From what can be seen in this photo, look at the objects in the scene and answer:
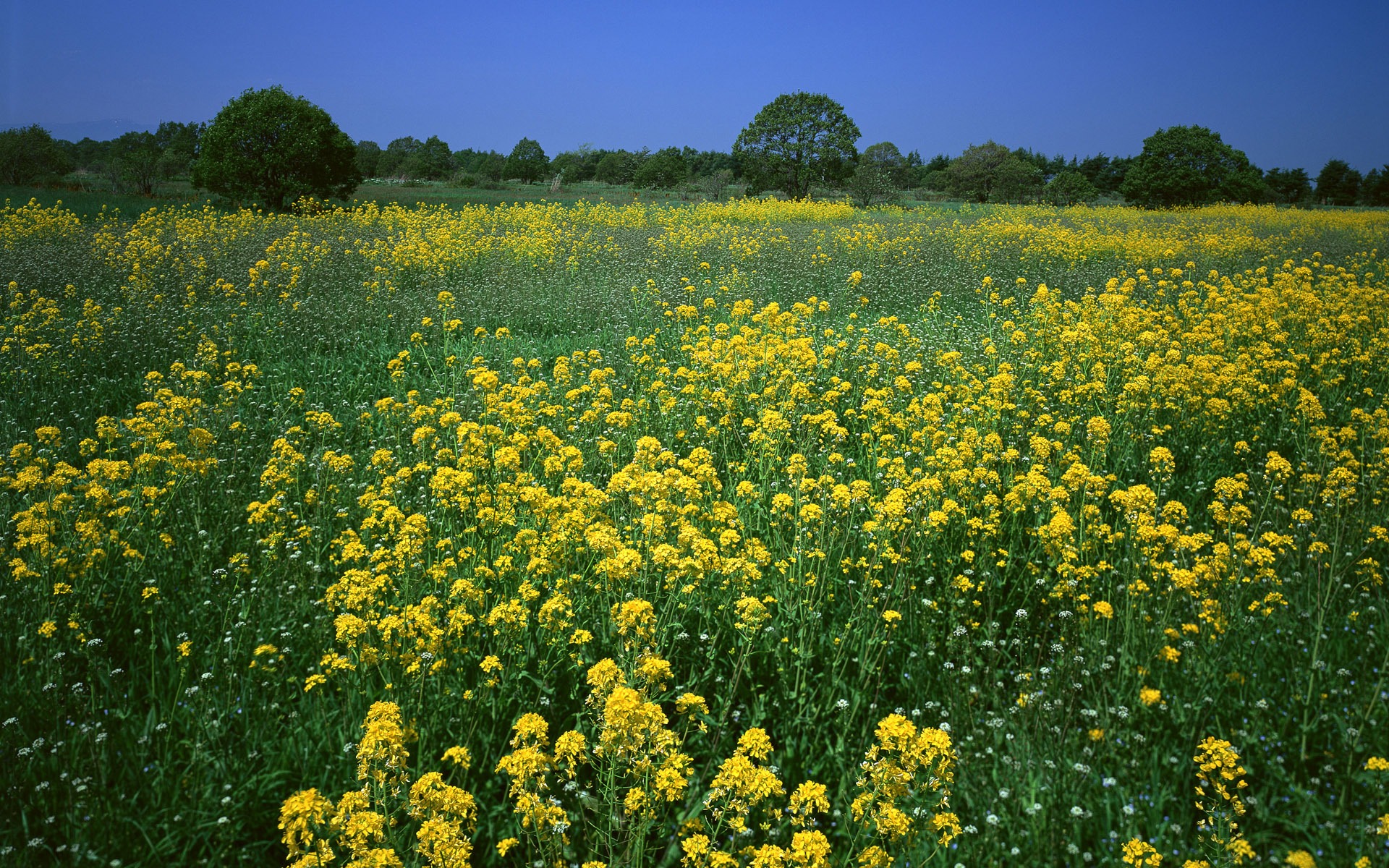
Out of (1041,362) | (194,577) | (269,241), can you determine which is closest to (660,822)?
(194,577)

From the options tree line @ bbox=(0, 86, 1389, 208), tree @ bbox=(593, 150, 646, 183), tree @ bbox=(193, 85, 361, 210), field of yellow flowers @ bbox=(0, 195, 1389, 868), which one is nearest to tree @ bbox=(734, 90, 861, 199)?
tree line @ bbox=(0, 86, 1389, 208)

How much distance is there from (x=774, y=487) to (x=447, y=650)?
8.06 feet

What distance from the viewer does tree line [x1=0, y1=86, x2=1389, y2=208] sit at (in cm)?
2823

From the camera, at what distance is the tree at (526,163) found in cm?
5881

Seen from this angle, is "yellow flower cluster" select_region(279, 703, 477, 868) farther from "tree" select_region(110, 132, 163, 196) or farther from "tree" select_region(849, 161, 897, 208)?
"tree" select_region(849, 161, 897, 208)

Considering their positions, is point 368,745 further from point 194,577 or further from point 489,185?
point 489,185

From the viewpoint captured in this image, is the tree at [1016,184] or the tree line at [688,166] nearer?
the tree line at [688,166]

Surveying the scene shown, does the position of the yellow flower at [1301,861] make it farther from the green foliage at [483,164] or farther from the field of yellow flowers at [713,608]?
the green foliage at [483,164]

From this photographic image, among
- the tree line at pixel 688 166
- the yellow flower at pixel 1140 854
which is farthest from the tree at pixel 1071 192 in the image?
the yellow flower at pixel 1140 854

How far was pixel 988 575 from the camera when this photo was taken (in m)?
4.06

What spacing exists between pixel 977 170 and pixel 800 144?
2314cm

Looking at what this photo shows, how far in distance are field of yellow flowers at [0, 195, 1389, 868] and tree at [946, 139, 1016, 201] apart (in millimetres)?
56670

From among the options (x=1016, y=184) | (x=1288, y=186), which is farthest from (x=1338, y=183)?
(x=1016, y=184)

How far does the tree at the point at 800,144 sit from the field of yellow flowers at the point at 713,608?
134ft
